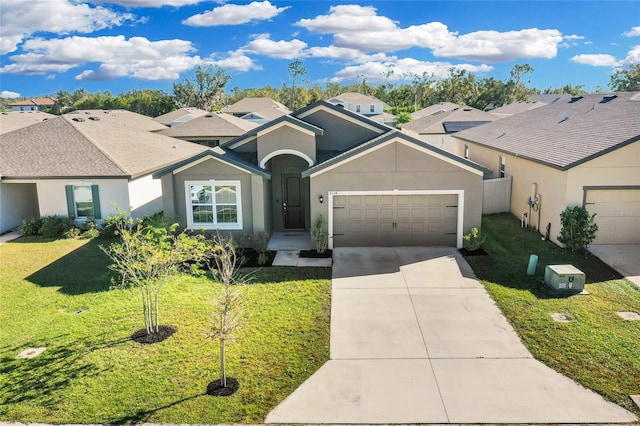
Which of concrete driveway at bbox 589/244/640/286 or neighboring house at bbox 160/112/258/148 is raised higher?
neighboring house at bbox 160/112/258/148

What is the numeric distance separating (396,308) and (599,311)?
4.52 m

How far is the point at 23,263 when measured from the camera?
15.0 meters

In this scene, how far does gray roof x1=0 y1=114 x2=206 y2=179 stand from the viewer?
18375mm

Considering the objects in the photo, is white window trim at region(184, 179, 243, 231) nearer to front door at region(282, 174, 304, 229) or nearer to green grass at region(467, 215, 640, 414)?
front door at region(282, 174, 304, 229)

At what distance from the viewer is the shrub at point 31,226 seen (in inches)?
719

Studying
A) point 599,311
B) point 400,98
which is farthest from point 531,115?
point 400,98

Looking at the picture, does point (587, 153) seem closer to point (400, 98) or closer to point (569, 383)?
point (569, 383)

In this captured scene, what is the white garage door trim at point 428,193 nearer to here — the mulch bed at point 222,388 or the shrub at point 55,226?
the mulch bed at point 222,388

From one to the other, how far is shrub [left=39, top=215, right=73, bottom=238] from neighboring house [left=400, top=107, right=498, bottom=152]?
26.2 meters

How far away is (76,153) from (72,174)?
1.64 metres

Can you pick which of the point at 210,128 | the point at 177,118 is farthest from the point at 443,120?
the point at 177,118

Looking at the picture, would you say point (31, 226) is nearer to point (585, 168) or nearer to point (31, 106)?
point (585, 168)

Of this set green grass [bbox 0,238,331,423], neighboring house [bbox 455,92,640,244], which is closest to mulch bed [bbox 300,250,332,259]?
green grass [bbox 0,238,331,423]

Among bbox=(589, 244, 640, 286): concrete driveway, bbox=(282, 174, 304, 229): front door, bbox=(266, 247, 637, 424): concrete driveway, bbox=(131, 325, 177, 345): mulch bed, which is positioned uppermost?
bbox=(282, 174, 304, 229): front door
